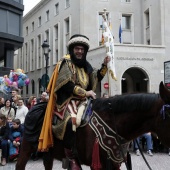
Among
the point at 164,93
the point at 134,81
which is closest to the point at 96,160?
the point at 164,93

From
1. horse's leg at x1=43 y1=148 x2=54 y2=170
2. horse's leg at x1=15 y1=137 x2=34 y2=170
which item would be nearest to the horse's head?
horse's leg at x1=43 y1=148 x2=54 y2=170

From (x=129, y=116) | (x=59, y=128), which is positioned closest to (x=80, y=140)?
(x=59, y=128)

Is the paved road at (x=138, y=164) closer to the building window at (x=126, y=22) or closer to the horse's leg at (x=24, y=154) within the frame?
the horse's leg at (x=24, y=154)

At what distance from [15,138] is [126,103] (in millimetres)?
7506

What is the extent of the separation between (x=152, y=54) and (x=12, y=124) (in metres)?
19.8

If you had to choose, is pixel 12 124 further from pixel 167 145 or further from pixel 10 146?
pixel 167 145

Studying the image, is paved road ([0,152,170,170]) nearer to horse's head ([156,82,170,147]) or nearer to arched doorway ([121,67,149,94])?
horse's head ([156,82,170,147])

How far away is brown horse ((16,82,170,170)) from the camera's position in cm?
319

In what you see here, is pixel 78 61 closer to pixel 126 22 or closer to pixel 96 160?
pixel 96 160

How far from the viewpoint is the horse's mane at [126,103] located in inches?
135

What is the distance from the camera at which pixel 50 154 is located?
173 inches

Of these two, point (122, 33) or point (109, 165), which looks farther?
point (122, 33)

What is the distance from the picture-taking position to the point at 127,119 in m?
3.58

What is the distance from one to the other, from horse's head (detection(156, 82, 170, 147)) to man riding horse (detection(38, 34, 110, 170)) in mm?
1021
